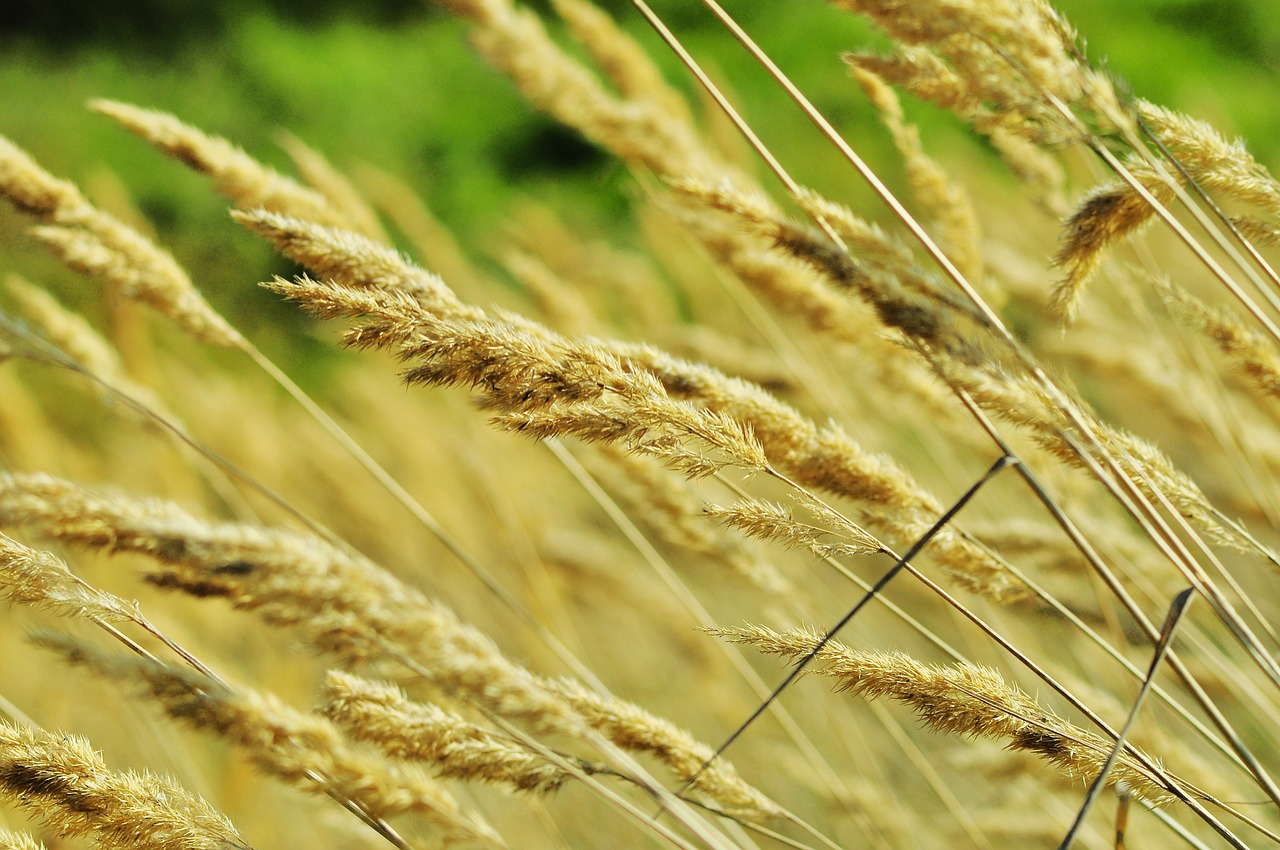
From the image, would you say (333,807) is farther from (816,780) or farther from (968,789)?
(968,789)

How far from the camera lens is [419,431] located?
250 cm

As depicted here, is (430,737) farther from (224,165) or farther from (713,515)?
(224,165)

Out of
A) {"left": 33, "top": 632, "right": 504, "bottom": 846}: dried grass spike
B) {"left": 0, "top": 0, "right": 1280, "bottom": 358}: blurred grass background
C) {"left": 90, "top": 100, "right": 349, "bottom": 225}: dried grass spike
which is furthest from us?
{"left": 0, "top": 0, "right": 1280, "bottom": 358}: blurred grass background

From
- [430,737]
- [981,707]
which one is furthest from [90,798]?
[981,707]

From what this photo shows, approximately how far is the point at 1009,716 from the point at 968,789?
1.61m

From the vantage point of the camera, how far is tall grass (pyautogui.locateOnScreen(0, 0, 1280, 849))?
30.8 inches

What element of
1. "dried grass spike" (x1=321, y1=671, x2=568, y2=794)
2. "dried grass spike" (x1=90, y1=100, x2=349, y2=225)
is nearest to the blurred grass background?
"dried grass spike" (x1=90, y1=100, x2=349, y2=225)

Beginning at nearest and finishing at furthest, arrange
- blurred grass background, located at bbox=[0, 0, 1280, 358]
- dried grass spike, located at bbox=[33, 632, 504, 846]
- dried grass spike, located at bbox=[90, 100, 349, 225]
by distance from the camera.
A: dried grass spike, located at bbox=[33, 632, 504, 846] < dried grass spike, located at bbox=[90, 100, 349, 225] < blurred grass background, located at bbox=[0, 0, 1280, 358]

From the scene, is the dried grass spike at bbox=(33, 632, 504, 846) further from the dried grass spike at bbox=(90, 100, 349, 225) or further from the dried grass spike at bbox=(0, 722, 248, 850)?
the dried grass spike at bbox=(90, 100, 349, 225)

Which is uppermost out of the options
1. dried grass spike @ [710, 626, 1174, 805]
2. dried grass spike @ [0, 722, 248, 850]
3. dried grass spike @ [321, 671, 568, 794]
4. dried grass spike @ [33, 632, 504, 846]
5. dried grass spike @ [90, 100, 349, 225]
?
dried grass spike @ [710, 626, 1174, 805]

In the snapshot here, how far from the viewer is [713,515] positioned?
83 centimetres

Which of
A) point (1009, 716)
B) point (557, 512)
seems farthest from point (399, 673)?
point (557, 512)

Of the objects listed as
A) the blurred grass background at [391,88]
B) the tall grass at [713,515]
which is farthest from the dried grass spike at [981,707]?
the blurred grass background at [391,88]

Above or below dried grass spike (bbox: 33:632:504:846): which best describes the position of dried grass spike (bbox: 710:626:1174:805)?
above
